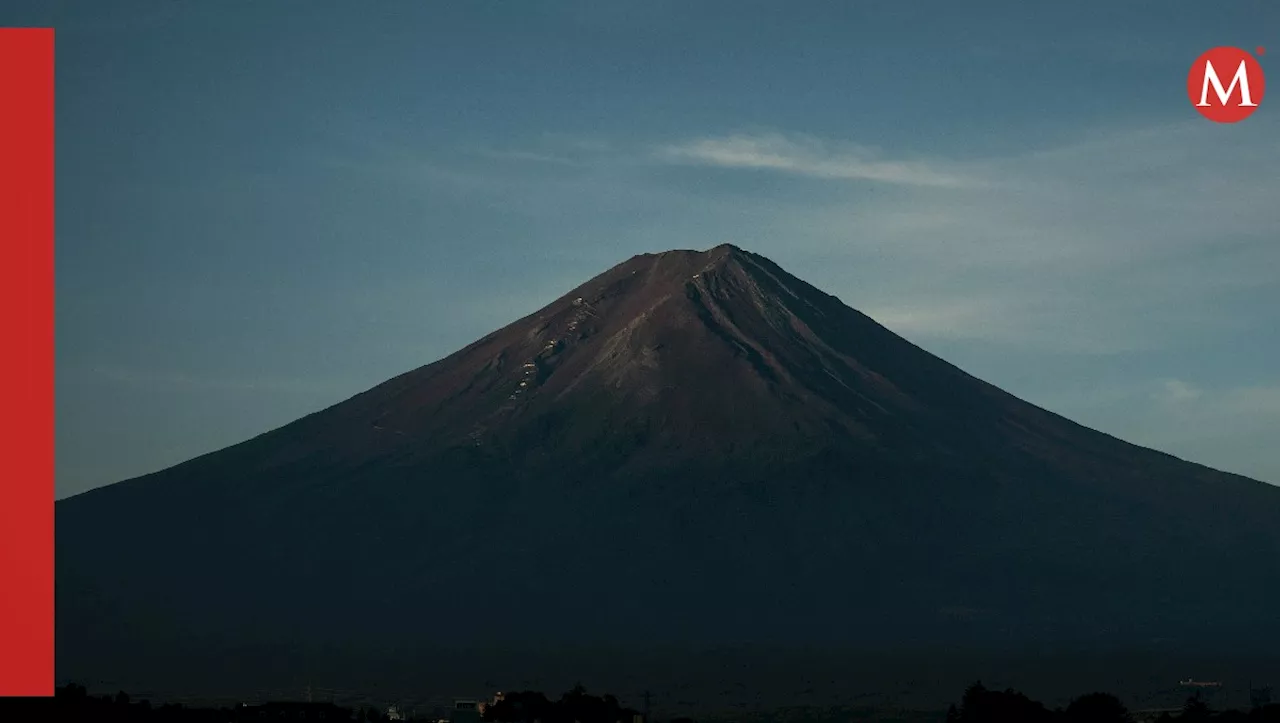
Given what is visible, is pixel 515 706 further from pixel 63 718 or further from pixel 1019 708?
pixel 63 718

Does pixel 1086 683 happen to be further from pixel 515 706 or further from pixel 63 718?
pixel 63 718

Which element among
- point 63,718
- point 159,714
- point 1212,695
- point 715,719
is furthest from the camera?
point 1212,695

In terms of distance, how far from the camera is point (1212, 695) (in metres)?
179

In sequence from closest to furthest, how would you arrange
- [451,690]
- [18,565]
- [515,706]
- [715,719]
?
[18,565] → [515,706] → [715,719] → [451,690]

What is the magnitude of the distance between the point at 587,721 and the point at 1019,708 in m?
21.7

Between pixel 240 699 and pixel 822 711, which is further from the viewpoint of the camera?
pixel 240 699

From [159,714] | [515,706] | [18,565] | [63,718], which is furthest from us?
[515,706]

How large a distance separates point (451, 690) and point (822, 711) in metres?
40.3

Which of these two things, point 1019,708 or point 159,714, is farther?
point 1019,708

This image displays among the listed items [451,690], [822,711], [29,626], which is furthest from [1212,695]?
[29,626]

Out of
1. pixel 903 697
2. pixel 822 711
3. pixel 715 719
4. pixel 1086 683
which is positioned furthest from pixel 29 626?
pixel 1086 683

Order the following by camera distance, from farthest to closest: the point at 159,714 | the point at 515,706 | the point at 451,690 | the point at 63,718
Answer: the point at 451,690 < the point at 515,706 < the point at 159,714 < the point at 63,718

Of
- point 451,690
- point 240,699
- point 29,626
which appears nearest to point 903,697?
point 451,690

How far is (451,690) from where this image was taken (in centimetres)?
19338
